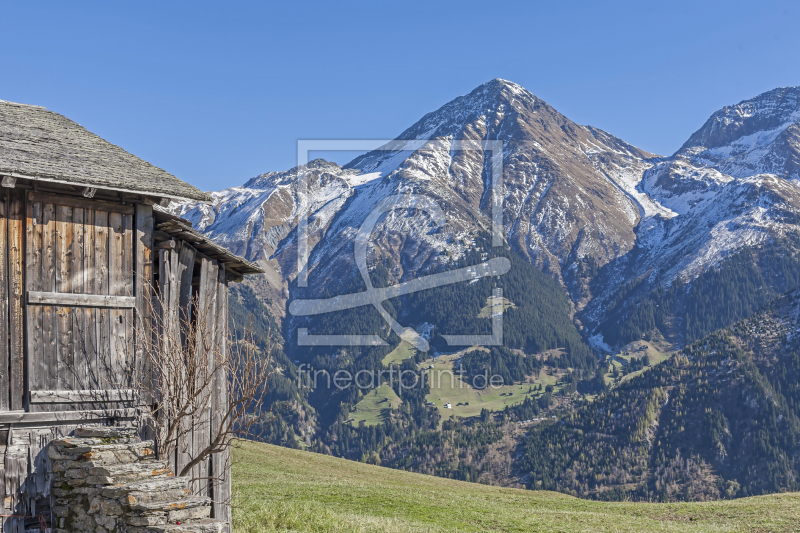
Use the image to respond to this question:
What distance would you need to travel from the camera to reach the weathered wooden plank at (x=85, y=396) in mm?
13734

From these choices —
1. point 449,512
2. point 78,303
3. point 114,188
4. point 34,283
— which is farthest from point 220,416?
point 449,512

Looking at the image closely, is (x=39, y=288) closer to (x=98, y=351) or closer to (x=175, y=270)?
(x=98, y=351)

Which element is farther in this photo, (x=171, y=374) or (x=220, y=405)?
(x=220, y=405)

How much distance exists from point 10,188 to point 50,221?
952 mm

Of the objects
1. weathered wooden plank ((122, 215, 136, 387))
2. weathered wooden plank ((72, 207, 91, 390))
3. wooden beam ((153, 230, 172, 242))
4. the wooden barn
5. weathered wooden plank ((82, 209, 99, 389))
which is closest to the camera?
the wooden barn

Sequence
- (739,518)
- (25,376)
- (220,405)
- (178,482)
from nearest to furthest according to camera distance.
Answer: (178,482) → (25,376) → (220,405) → (739,518)

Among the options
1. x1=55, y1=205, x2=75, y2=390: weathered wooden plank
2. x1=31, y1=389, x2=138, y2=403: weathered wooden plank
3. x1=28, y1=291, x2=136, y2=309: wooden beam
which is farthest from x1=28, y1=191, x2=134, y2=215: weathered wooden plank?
x1=31, y1=389, x2=138, y2=403: weathered wooden plank

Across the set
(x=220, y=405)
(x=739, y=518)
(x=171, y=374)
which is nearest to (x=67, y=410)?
(x=171, y=374)

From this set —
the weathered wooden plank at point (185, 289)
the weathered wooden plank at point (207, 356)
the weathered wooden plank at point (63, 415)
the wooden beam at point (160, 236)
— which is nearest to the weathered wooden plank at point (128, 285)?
the weathered wooden plank at point (63, 415)

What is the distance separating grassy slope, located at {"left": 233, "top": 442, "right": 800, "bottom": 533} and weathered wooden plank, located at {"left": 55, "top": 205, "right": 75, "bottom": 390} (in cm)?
764

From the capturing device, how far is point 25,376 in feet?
45.1

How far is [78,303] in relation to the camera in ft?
46.9

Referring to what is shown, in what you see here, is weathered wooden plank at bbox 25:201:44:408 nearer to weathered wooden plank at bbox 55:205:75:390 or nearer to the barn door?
the barn door

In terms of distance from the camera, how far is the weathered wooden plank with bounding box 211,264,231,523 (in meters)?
18.5
